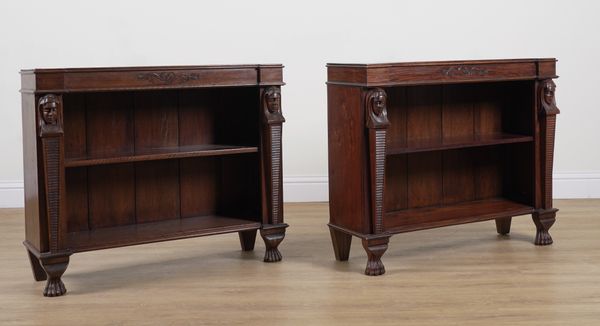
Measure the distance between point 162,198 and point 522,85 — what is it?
2.05 meters

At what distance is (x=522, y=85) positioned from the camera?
14.9 ft

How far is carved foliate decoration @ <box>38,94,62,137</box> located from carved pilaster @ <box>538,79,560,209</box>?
249 centimetres

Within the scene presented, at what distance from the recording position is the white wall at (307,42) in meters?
5.74

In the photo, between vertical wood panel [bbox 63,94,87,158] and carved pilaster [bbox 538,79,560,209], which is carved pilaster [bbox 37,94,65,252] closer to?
vertical wood panel [bbox 63,94,87,158]

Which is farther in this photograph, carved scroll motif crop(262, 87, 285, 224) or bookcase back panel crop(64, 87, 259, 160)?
carved scroll motif crop(262, 87, 285, 224)

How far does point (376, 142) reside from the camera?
150 inches

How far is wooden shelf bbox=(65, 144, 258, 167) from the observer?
12.2 ft

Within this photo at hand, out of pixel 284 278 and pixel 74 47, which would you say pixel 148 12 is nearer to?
pixel 74 47

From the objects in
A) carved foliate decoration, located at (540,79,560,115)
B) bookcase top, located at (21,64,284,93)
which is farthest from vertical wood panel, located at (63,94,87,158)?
carved foliate decoration, located at (540,79,560,115)

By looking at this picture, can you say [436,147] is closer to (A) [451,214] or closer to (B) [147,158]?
(A) [451,214]

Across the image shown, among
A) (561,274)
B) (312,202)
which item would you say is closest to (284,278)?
(561,274)

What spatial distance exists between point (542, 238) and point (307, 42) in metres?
2.31

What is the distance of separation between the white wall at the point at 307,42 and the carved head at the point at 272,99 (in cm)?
181

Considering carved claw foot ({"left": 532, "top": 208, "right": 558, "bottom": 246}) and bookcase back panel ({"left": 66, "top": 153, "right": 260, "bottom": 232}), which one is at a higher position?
bookcase back panel ({"left": 66, "top": 153, "right": 260, "bottom": 232})
